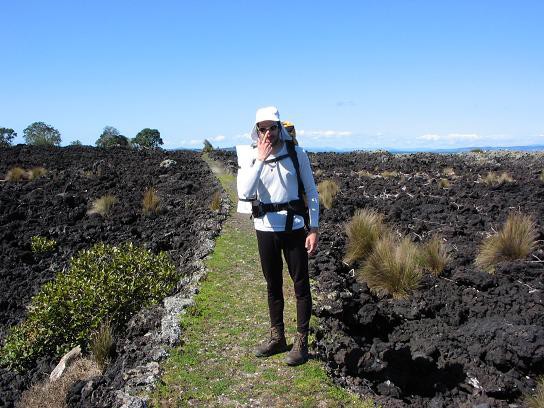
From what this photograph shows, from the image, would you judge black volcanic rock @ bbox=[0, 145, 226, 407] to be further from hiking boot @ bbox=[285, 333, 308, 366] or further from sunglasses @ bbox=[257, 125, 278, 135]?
sunglasses @ bbox=[257, 125, 278, 135]

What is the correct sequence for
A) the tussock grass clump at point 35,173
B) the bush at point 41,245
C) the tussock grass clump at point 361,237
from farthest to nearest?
the tussock grass clump at point 35,173 → the bush at point 41,245 → the tussock grass clump at point 361,237

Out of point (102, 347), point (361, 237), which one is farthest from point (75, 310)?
point (361, 237)

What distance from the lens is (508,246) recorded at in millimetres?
8586

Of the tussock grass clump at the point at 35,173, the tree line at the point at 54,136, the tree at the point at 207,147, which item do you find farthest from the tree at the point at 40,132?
the tussock grass clump at the point at 35,173

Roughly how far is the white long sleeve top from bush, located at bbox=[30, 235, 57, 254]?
10194 mm

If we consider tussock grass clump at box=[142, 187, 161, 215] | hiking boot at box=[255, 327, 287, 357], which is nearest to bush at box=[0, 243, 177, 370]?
hiking boot at box=[255, 327, 287, 357]

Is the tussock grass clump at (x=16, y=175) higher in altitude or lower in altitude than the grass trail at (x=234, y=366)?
higher

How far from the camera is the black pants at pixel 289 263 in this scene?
4633mm

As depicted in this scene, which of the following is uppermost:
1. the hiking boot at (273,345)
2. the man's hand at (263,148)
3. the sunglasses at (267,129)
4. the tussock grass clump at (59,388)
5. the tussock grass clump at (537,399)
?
the sunglasses at (267,129)

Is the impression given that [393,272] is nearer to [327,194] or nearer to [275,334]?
[275,334]

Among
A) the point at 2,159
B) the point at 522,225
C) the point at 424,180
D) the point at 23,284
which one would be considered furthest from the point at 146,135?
the point at 522,225

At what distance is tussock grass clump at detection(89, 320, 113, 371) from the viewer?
6113 millimetres

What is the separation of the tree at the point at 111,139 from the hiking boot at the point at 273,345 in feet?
175

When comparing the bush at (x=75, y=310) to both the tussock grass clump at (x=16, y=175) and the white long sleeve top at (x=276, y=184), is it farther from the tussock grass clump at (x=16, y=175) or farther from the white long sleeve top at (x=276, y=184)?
the tussock grass clump at (x=16, y=175)
